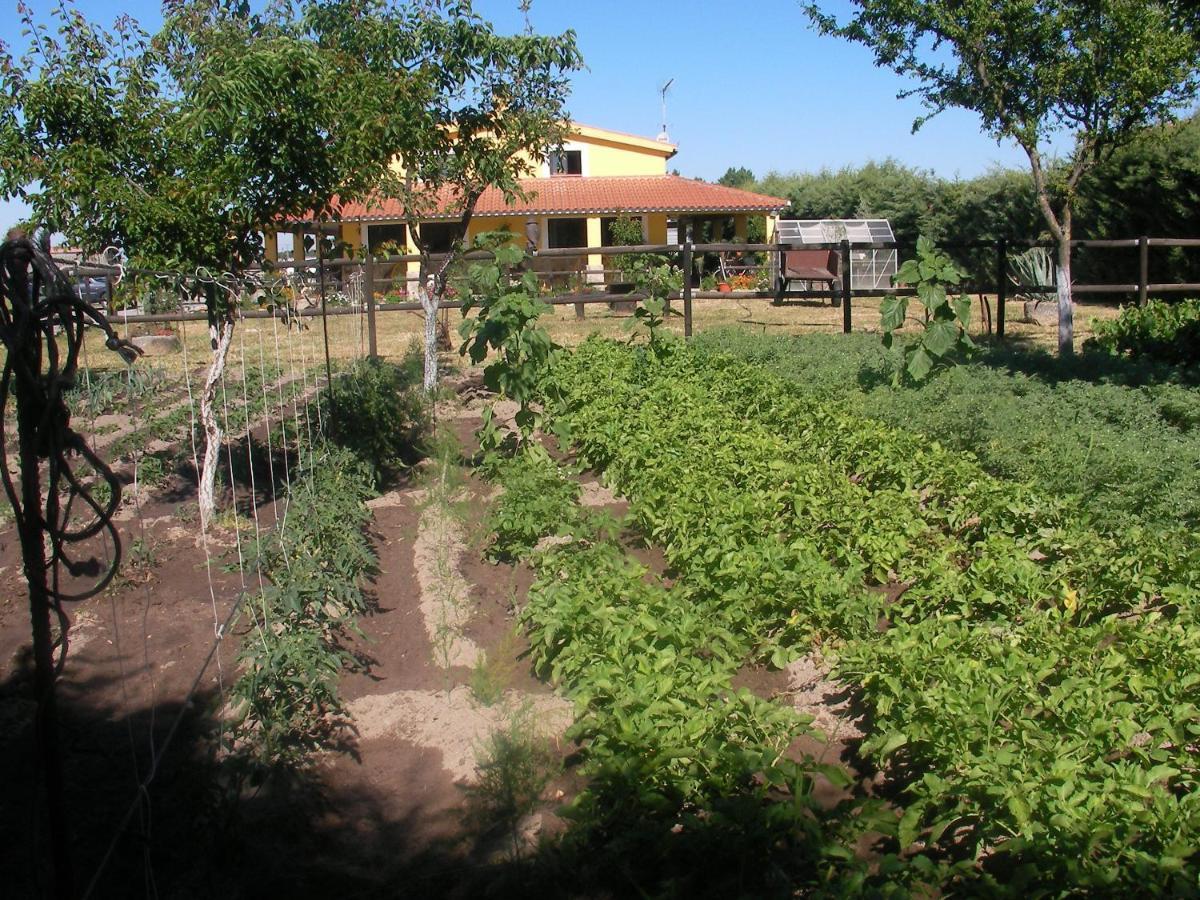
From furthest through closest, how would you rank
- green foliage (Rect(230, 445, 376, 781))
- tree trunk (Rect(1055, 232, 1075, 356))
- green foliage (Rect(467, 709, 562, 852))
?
tree trunk (Rect(1055, 232, 1075, 356)), green foliage (Rect(230, 445, 376, 781)), green foliage (Rect(467, 709, 562, 852))

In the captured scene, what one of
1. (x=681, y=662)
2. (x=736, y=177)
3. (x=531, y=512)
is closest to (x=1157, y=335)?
A: (x=531, y=512)

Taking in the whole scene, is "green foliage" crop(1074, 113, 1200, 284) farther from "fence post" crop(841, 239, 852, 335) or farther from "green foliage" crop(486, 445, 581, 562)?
"green foliage" crop(486, 445, 581, 562)

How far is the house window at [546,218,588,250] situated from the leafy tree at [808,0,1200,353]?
61.6 ft

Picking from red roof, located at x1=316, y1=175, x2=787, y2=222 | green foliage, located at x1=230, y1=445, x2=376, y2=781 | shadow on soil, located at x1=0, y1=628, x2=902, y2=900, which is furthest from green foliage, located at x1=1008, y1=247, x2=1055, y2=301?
shadow on soil, located at x1=0, y1=628, x2=902, y2=900

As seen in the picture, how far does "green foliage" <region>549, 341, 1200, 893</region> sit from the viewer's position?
342cm

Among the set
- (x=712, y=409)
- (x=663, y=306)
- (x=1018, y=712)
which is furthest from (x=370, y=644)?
(x=663, y=306)

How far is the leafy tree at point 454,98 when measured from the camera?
10562mm

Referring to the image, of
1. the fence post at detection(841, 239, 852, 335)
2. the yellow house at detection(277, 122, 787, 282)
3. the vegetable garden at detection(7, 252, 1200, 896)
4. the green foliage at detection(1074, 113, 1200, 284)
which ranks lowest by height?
the vegetable garden at detection(7, 252, 1200, 896)

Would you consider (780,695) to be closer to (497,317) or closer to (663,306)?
(497,317)

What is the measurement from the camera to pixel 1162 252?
20.4 m

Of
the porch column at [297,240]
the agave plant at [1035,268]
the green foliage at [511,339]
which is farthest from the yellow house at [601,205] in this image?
the green foliage at [511,339]

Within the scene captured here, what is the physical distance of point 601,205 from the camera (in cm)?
3158

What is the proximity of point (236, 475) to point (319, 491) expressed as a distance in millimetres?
1456

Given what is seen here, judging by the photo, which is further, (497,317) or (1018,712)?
(497,317)
